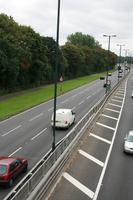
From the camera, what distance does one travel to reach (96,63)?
542 ft

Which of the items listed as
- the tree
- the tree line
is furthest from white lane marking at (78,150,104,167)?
the tree

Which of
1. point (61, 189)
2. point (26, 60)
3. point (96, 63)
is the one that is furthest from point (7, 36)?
point (96, 63)

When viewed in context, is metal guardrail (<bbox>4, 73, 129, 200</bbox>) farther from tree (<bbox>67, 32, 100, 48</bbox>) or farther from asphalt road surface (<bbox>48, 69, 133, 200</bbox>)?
tree (<bbox>67, 32, 100, 48</bbox>)

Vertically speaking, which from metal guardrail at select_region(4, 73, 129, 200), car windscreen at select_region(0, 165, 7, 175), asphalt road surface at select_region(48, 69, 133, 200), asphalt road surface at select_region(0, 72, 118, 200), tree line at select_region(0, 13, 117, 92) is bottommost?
asphalt road surface at select_region(0, 72, 118, 200)

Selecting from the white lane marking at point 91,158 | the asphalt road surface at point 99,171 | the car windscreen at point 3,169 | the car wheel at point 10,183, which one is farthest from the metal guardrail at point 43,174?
the car windscreen at point 3,169

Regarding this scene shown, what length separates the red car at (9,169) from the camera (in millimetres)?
20938

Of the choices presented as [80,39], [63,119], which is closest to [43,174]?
[63,119]

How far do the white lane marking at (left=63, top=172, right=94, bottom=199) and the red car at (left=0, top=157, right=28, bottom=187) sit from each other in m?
2.76

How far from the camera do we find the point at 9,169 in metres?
21.6

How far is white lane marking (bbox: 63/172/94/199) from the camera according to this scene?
1886cm

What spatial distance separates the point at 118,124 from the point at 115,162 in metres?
14.4

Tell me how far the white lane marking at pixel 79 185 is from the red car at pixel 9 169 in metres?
2.76

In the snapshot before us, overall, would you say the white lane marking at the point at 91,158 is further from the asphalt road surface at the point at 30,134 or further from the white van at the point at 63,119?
the white van at the point at 63,119

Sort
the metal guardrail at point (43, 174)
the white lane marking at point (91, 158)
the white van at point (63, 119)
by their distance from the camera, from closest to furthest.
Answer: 1. the metal guardrail at point (43, 174)
2. the white lane marking at point (91, 158)
3. the white van at point (63, 119)
